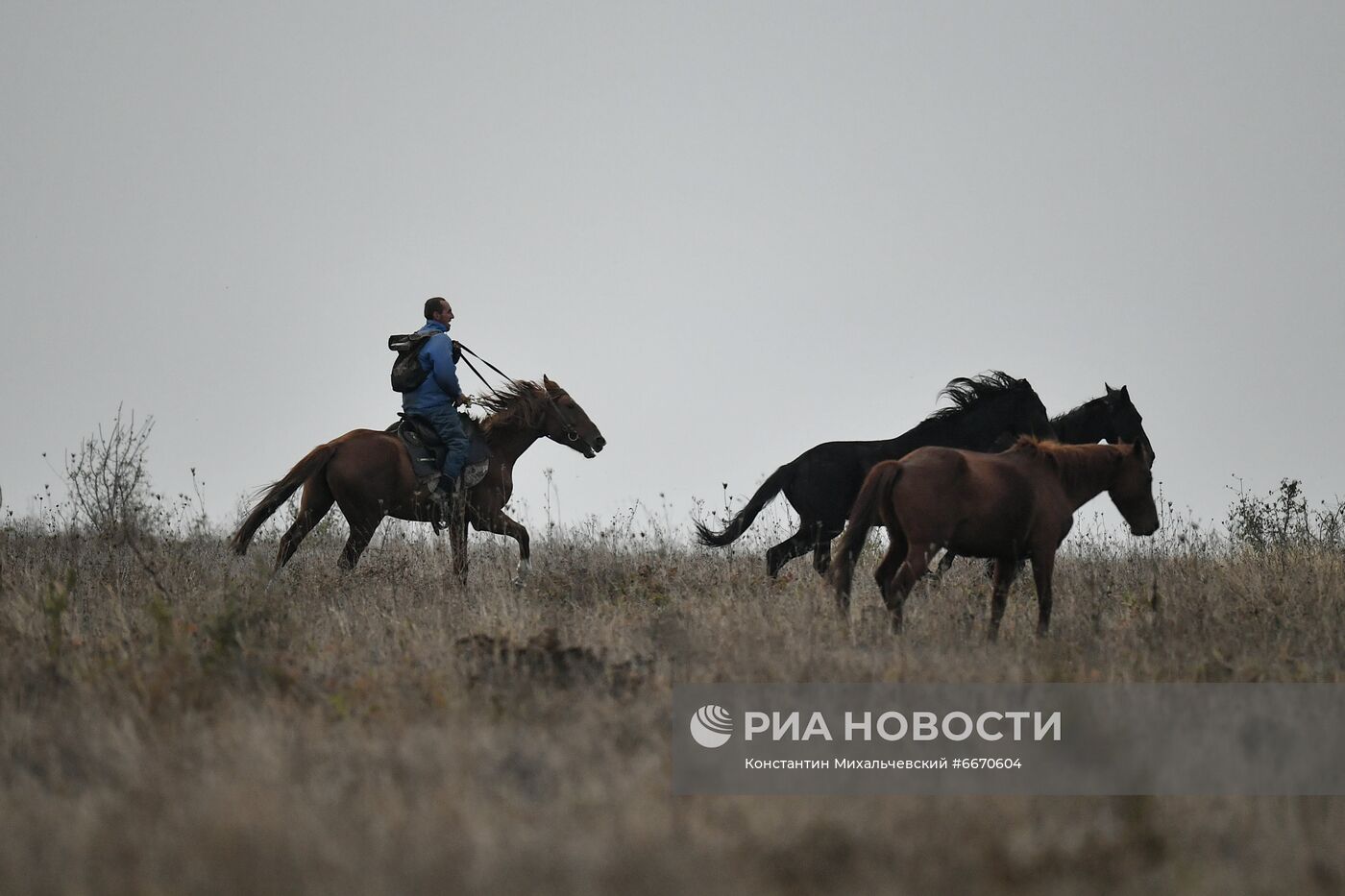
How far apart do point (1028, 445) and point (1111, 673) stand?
8.57 ft

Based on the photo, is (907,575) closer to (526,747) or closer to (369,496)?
(526,747)

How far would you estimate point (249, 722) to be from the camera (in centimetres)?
480

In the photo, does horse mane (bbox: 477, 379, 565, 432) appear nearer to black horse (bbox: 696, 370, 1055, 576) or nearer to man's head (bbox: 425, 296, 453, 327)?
man's head (bbox: 425, 296, 453, 327)

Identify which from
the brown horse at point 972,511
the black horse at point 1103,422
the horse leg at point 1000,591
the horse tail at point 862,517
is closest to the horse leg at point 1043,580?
the brown horse at point 972,511

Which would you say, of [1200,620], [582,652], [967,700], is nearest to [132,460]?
[582,652]

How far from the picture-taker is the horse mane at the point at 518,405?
40.5 ft

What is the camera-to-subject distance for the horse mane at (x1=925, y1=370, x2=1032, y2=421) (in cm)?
1144

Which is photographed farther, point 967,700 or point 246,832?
point 967,700

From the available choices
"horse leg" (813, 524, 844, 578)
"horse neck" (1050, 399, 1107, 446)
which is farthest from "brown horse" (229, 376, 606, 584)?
"horse neck" (1050, 399, 1107, 446)

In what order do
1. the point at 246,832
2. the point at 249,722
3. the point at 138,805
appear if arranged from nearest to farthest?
the point at 246,832
the point at 138,805
the point at 249,722

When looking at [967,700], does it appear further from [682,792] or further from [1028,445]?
[1028,445]

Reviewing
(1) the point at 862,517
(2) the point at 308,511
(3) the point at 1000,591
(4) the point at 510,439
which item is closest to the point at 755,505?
(4) the point at 510,439

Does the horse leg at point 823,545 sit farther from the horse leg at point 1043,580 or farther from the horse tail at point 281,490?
the horse tail at point 281,490

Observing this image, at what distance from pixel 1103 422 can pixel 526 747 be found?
909 centimetres
